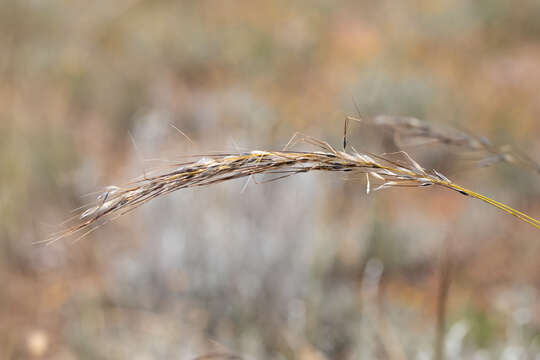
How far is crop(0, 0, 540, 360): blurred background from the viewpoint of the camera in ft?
7.72

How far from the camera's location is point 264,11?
7.83 m

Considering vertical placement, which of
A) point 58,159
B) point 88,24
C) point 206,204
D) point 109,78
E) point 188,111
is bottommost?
point 206,204

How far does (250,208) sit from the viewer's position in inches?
112

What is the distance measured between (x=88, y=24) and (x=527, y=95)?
15.6ft

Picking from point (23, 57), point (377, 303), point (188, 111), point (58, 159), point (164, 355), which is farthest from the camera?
point (23, 57)

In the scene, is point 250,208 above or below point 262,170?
below

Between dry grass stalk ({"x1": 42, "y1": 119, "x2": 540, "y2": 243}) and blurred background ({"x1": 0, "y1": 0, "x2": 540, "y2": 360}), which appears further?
blurred background ({"x1": 0, "y1": 0, "x2": 540, "y2": 360})

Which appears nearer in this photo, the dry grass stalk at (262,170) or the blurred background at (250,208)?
the dry grass stalk at (262,170)

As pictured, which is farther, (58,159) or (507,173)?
(507,173)

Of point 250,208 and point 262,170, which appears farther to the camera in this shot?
point 250,208

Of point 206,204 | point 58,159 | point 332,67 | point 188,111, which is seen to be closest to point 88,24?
point 188,111

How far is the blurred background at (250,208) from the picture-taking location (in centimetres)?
235

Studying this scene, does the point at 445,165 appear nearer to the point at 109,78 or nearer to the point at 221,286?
the point at 221,286

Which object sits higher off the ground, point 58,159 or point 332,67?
point 332,67
